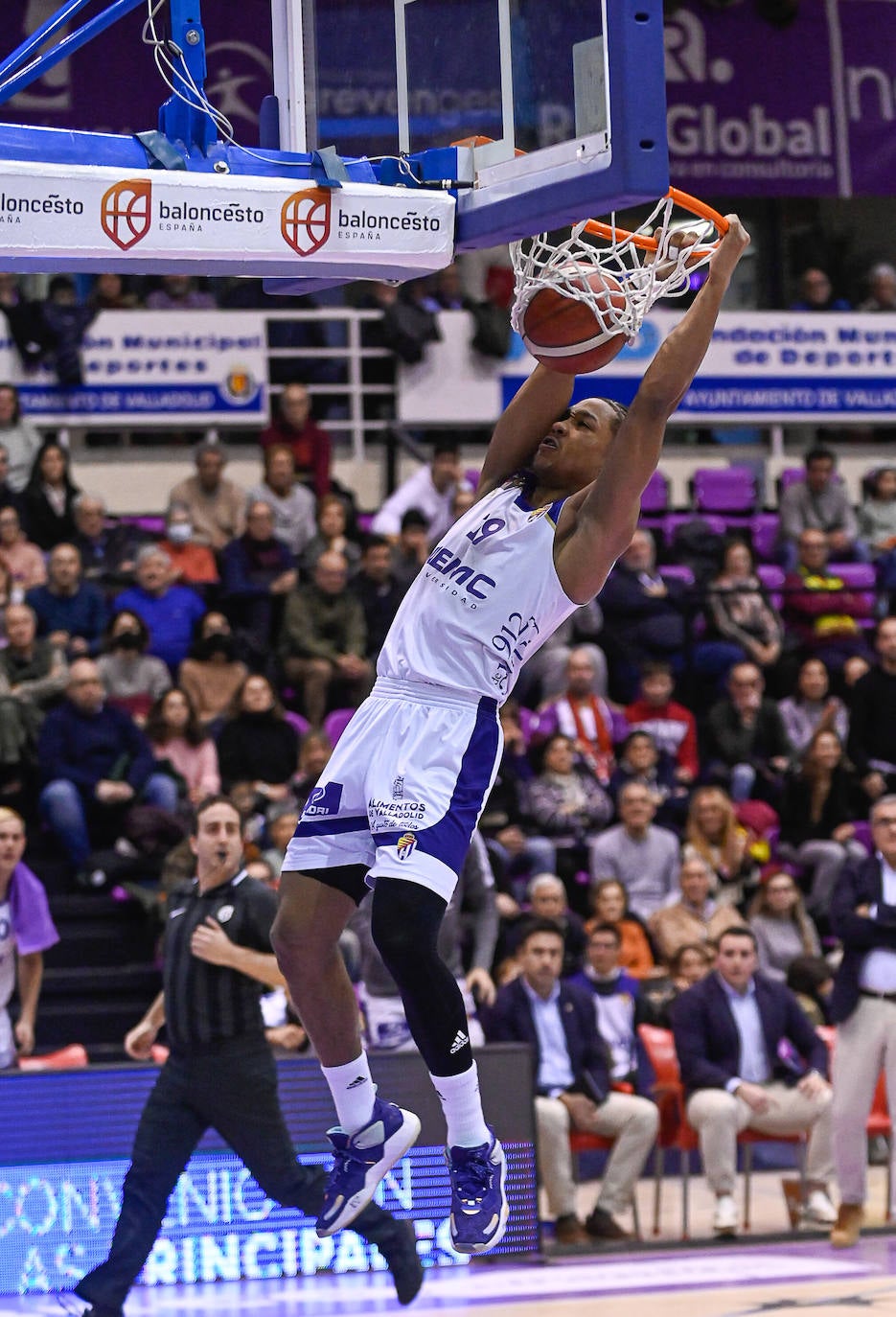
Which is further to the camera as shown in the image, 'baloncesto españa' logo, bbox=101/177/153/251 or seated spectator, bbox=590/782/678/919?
seated spectator, bbox=590/782/678/919

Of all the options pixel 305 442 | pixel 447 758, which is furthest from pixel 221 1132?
pixel 305 442

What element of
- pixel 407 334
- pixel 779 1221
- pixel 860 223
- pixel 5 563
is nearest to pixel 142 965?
pixel 5 563

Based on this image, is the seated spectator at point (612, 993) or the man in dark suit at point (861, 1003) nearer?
the man in dark suit at point (861, 1003)

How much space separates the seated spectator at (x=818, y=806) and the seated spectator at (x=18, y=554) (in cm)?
488

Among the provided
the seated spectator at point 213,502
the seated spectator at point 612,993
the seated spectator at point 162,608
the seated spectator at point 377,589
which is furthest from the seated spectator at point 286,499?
the seated spectator at point 612,993

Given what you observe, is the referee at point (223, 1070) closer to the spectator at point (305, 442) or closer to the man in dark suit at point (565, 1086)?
the man in dark suit at point (565, 1086)

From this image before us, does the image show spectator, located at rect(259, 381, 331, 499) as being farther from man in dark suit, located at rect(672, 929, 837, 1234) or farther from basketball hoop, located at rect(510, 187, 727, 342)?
basketball hoop, located at rect(510, 187, 727, 342)

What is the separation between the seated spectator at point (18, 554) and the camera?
12.8 meters

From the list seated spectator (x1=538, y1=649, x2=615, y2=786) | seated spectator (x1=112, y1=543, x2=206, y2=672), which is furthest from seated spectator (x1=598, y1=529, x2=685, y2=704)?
seated spectator (x1=112, y1=543, x2=206, y2=672)

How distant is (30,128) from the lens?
16.2 feet

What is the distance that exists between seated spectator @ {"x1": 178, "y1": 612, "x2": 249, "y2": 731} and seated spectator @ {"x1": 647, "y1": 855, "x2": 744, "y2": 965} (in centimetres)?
289

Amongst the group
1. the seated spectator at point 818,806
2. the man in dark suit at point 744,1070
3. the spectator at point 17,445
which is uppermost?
the spectator at point 17,445

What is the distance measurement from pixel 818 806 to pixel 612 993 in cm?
284

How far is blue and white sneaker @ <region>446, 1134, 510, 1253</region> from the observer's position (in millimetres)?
5289
